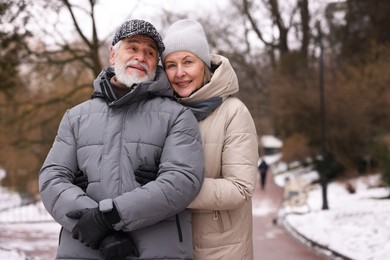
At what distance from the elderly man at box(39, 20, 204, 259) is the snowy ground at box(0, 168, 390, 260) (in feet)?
22.4

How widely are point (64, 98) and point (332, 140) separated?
14451 millimetres

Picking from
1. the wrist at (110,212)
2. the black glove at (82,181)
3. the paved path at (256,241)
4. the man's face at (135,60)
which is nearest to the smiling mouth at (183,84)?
the man's face at (135,60)

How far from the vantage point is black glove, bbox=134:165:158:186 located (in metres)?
2.43

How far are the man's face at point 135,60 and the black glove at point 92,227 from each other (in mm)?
713

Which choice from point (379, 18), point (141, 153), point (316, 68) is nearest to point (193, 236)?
point (141, 153)

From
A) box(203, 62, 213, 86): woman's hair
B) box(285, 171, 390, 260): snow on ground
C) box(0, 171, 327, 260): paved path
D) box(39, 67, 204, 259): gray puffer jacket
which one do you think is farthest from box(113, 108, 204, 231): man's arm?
box(0, 171, 327, 260): paved path

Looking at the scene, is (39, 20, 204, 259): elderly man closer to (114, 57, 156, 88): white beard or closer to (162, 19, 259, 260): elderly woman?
(114, 57, 156, 88): white beard

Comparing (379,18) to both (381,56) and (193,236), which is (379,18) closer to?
(381,56)

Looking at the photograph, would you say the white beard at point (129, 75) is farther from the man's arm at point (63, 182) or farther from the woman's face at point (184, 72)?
the man's arm at point (63, 182)

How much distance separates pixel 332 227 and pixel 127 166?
1249 cm

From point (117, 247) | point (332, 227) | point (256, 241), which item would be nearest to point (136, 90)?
point (117, 247)

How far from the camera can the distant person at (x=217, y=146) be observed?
2719 mm

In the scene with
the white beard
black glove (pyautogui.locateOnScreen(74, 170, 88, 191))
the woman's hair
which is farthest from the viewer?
the woman's hair

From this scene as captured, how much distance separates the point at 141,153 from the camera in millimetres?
2496
